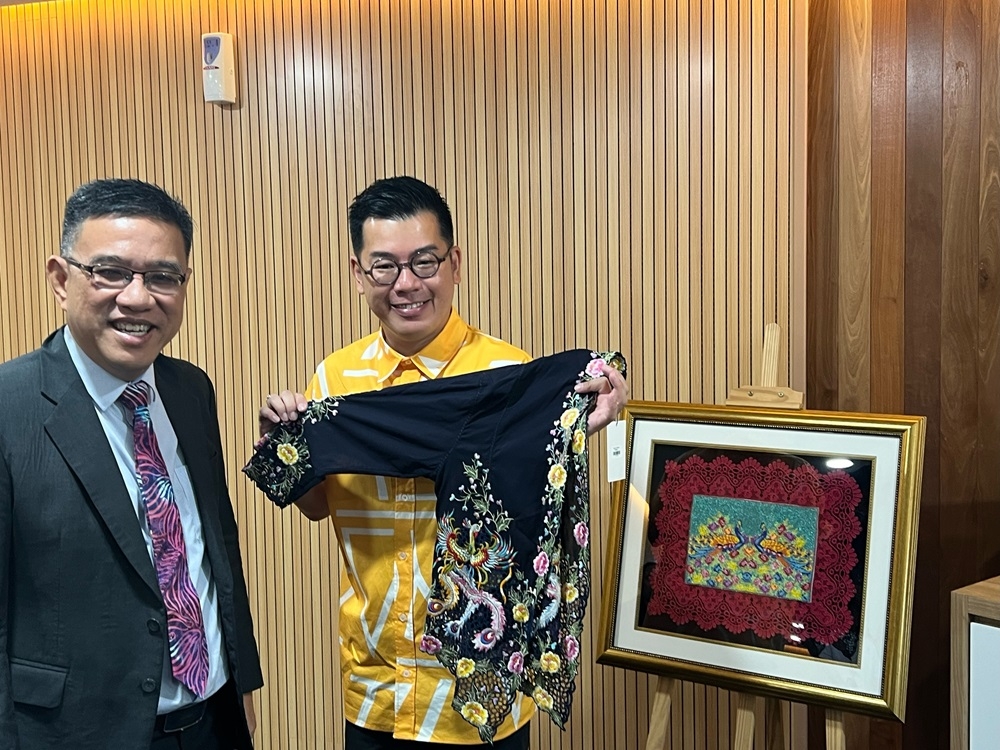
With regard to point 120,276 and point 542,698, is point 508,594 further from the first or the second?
point 120,276

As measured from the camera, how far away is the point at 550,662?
184 cm

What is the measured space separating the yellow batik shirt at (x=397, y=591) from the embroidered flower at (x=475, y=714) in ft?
0.25

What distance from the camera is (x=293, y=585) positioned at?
340 centimetres

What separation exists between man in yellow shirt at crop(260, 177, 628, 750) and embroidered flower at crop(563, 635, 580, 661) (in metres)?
0.21

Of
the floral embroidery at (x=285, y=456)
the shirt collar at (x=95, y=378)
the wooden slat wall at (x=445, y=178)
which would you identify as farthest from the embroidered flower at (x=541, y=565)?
the wooden slat wall at (x=445, y=178)

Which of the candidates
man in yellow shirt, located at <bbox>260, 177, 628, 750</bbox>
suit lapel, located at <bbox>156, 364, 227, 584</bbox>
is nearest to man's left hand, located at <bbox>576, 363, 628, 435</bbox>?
man in yellow shirt, located at <bbox>260, 177, 628, 750</bbox>

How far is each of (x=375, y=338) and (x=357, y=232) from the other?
29 cm

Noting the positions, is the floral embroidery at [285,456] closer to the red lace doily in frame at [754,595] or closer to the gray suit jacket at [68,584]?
the gray suit jacket at [68,584]

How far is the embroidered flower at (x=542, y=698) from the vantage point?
1.82 meters

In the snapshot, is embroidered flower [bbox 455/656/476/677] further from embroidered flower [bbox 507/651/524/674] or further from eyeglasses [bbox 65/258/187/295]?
eyeglasses [bbox 65/258/187/295]

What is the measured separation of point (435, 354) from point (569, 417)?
373 mm

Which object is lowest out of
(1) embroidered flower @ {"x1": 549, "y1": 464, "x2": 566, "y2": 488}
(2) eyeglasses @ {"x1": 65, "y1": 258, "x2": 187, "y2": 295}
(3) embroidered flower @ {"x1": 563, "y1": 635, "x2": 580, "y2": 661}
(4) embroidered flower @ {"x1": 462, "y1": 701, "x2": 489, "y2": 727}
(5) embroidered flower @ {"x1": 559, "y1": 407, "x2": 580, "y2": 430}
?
(4) embroidered flower @ {"x1": 462, "y1": 701, "x2": 489, "y2": 727}

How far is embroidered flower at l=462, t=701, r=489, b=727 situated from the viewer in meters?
1.82

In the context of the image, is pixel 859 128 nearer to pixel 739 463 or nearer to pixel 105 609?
pixel 739 463
